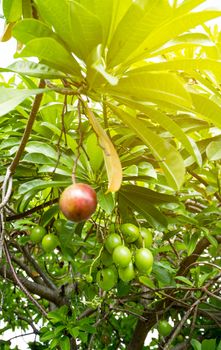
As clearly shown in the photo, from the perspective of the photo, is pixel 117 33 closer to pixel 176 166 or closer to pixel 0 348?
pixel 176 166

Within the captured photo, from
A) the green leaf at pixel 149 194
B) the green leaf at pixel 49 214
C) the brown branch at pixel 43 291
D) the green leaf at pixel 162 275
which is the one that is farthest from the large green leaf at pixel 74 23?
the brown branch at pixel 43 291

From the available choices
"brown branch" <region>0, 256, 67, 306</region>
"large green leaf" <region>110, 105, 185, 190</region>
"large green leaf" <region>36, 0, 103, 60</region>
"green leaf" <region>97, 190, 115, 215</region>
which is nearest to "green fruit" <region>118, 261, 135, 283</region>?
"green leaf" <region>97, 190, 115, 215</region>

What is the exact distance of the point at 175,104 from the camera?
3.13 ft

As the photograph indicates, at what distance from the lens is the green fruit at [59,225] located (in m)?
1.41

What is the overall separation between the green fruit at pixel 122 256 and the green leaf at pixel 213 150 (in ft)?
1.16

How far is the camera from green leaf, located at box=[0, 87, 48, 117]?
2.74ft

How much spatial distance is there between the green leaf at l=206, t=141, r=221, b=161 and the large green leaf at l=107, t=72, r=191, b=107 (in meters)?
0.34

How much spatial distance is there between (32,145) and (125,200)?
348mm

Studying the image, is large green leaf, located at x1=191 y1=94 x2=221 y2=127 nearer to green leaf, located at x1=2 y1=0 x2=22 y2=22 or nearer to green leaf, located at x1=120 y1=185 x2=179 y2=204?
green leaf, located at x1=120 y1=185 x2=179 y2=204

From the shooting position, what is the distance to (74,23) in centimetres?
84

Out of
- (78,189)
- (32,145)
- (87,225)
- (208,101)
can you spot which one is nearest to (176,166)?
(208,101)

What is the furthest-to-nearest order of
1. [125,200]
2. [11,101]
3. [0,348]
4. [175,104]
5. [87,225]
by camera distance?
[0,348] < [87,225] < [125,200] < [175,104] < [11,101]

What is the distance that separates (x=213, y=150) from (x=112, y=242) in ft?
1.29

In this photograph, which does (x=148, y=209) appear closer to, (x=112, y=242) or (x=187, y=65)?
(x=112, y=242)
